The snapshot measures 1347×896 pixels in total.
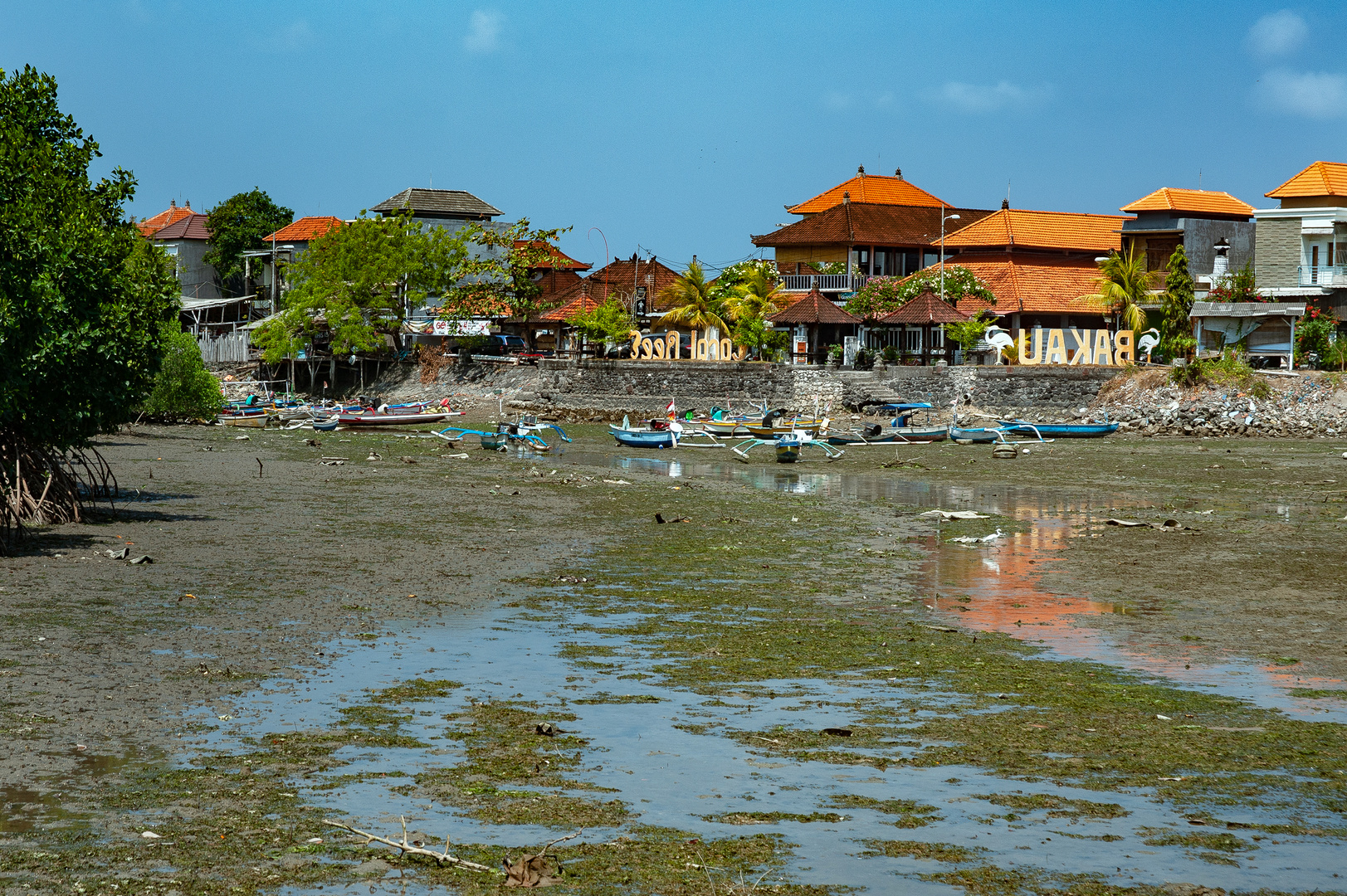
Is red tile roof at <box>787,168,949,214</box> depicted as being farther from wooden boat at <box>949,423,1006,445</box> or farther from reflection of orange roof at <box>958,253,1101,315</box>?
wooden boat at <box>949,423,1006,445</box>

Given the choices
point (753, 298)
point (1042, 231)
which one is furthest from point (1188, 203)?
point (753, 298)

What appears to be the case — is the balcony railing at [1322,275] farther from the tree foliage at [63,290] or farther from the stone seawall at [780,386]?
the tree foliage at [63,290]

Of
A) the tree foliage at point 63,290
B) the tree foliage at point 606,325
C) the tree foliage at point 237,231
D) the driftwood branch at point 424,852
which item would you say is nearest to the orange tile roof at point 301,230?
the tree foliage at point 237,231

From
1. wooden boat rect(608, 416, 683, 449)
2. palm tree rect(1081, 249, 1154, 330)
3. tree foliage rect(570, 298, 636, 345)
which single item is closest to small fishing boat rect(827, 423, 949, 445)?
wooden boat rect(608, 416, 683, 449)

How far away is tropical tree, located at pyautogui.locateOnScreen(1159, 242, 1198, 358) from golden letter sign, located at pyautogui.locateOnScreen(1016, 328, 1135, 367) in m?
1.86

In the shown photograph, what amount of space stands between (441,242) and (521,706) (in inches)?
2673

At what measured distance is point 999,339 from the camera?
218 ft

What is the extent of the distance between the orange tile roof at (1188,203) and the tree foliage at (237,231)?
6106cm

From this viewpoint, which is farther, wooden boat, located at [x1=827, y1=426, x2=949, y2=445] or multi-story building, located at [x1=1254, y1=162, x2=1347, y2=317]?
multi-story building, located at [x1=1254, y1=162, x2=1347, y2=317]

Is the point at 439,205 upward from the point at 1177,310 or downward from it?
upward

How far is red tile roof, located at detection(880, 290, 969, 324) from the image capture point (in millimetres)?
66062

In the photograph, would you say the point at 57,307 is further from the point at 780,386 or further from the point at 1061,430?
the point at 780,386

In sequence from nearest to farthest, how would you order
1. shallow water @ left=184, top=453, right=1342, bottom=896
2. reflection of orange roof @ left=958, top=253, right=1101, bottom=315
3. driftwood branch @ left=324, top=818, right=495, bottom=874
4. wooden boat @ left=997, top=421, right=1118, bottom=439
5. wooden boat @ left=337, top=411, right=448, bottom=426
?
driftwood branch @ left=324, top=818, right=495, bottom=874 < shallow water @ left=184, top=453, right=1342, bottom=896 < wooden boat @ left=997, top=421, right=1118, bottom=439 < wooden boat @ left=337, top=411, right=448, bottom=426 < reflection of orange roof @ left=958, top=253, right=1101, bottom=315

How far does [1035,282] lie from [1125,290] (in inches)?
244
